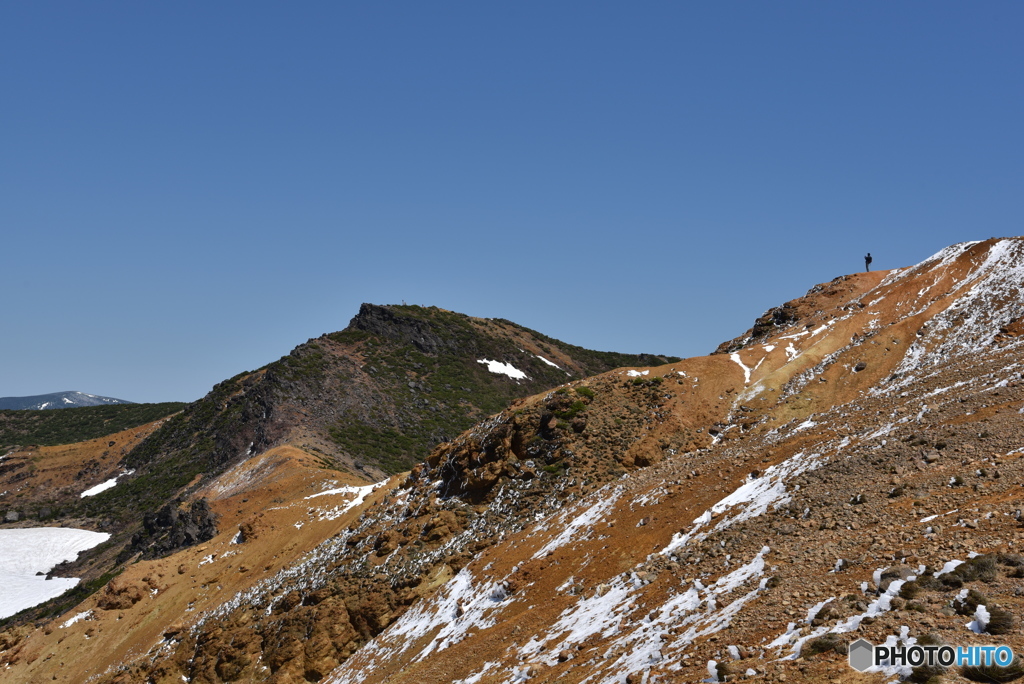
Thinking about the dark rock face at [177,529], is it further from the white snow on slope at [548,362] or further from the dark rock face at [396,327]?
the white snow on slope at [548,362]

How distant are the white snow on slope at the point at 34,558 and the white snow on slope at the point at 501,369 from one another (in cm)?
7177

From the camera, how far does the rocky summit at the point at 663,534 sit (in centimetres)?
1490

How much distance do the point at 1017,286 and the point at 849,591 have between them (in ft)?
146

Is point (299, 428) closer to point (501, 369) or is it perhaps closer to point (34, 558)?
point (34, 558)

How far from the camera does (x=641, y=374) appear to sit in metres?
48.8

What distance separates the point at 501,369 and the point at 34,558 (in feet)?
266

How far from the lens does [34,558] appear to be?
80625 mm

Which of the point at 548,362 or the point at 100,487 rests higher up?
the point at 548,362

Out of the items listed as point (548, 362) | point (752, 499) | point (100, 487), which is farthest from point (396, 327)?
point (752, 499)

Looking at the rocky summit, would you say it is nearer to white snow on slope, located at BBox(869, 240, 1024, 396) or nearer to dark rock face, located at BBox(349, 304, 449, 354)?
white snow on slope, located at BBox(869, 240, 1024, 396)

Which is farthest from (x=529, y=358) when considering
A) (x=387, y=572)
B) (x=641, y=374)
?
(x=387, y=572)

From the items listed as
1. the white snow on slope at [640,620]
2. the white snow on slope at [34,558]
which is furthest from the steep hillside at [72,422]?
the white snow on slope at [640,620]

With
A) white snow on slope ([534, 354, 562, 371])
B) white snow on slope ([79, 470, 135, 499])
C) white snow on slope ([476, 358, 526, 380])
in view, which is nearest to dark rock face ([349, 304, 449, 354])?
white snow on slope ([476, 358, 526, 380])

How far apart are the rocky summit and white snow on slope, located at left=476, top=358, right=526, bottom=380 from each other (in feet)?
197
